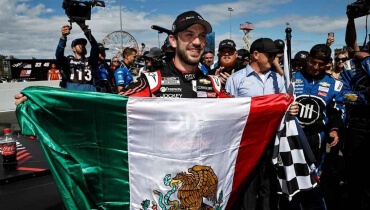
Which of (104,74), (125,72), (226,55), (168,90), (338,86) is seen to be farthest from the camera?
(104,74)

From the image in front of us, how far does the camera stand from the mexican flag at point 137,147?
1.96 m

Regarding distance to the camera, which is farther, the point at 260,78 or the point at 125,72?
the point at 125,72

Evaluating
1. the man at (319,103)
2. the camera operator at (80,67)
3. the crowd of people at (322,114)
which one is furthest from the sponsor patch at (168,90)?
the camera operator at (80,67)

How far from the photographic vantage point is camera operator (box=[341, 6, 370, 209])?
3.32m

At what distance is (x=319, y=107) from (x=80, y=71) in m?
4.02

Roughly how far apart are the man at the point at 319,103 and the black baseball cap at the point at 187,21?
1.91 m

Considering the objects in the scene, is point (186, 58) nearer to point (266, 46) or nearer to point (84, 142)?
point (84, 142)

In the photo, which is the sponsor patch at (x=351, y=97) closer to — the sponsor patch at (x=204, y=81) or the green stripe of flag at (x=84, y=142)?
the sponsor patch at (x=204, y=81)

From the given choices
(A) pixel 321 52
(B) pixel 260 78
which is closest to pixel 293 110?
(B) pixel 260 78

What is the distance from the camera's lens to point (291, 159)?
2441 millimetres

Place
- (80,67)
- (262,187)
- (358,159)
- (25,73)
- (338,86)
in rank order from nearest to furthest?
(262,187) < (358,159) < (338,86) < (80,67) < (25,73)

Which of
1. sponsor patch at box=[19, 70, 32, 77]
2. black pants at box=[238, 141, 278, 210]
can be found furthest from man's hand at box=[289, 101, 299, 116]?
sponsor patch at box=[19, 70, 32, 77]

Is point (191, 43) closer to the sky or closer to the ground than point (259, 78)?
closer to the sky

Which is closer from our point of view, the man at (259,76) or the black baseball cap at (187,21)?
the black baseball cap at (187,21)
